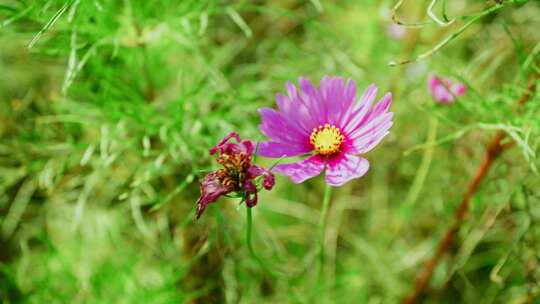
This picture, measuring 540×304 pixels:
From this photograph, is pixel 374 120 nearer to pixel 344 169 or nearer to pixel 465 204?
pixel 344 169

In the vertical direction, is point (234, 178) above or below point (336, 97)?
below

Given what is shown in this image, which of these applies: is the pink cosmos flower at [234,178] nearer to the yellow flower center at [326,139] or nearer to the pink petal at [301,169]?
the pink petal at [301,169]

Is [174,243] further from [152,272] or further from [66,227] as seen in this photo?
[66,227]

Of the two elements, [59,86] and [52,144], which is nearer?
[52,144]

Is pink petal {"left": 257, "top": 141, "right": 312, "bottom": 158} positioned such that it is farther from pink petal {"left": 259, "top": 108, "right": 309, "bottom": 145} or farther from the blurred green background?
the blurred green background

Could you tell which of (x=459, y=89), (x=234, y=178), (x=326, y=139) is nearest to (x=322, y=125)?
(x=326, y=139)

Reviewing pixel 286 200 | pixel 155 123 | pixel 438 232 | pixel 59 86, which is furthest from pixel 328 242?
pixel 59 86
